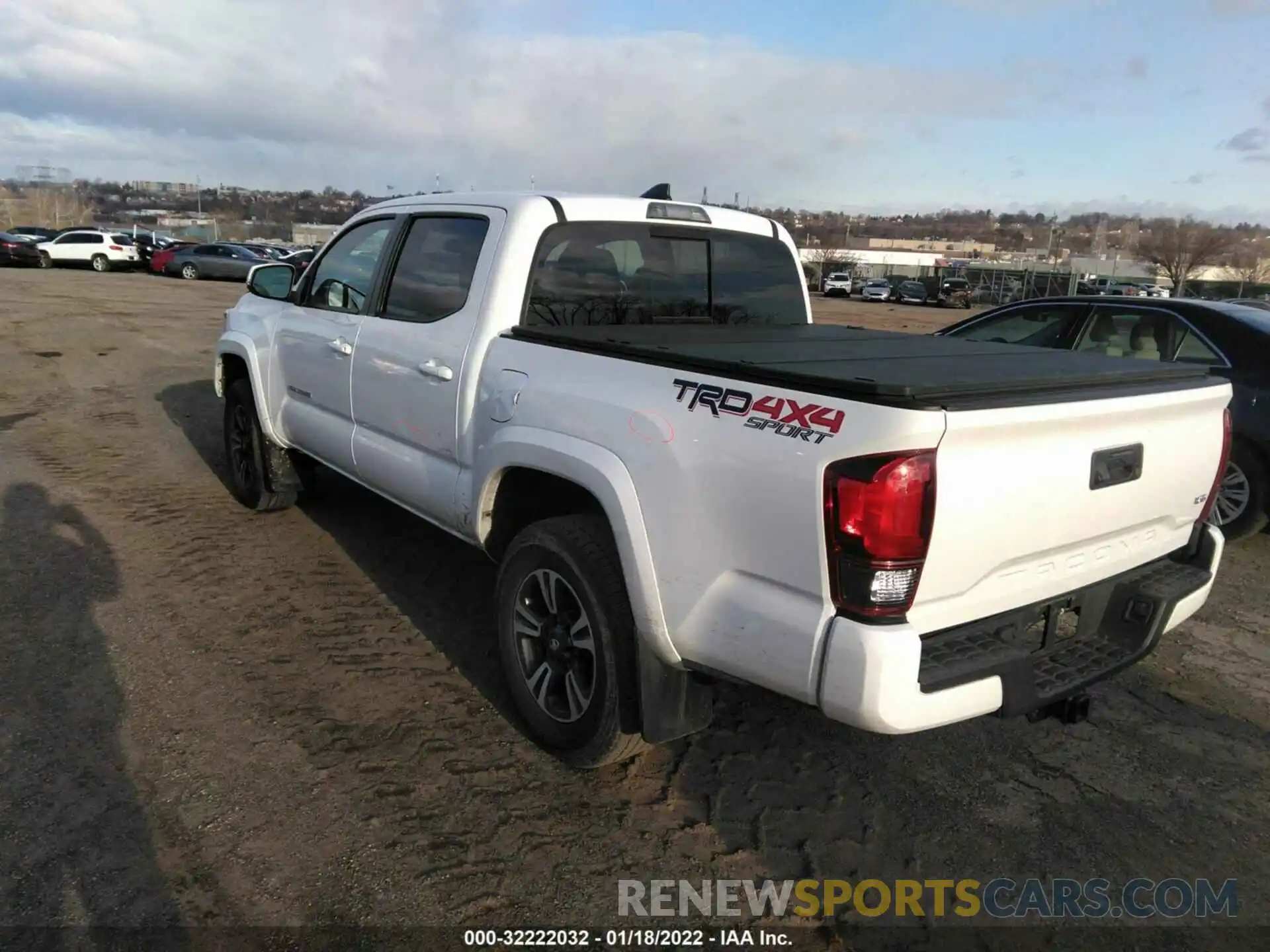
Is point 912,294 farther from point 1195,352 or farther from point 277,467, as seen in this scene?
point 277,467

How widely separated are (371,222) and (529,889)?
3.47 meters

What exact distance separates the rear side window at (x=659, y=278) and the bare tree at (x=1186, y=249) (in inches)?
2784

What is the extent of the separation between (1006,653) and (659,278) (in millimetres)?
2373

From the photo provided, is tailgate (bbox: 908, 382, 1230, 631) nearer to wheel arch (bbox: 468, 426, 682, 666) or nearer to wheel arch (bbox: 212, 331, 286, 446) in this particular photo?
wheel arch (bbox: 468, 426, 682, 666)

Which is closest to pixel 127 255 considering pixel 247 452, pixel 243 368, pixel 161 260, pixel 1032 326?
pixel 161 260

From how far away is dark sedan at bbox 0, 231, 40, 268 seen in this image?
111 ft

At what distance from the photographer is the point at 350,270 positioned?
4.77 metres

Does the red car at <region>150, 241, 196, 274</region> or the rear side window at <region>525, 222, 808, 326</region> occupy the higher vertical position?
the rear side window at <region>525, 222, 808, 326</region>

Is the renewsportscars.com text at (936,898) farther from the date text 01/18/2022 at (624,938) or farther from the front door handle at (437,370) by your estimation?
the front door handle at (437,370)

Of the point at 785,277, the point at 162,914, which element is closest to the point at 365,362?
the point at 785,277

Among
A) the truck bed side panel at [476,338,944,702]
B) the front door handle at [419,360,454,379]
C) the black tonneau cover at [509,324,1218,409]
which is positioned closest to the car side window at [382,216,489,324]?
the front door handle at [419,360,454,379]

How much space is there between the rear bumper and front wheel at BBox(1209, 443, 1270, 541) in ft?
10.4

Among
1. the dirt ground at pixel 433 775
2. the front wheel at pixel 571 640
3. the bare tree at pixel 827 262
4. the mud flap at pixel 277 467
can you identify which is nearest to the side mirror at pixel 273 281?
the mud flap at pixel 277 467

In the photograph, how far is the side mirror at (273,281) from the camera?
17.6ft
